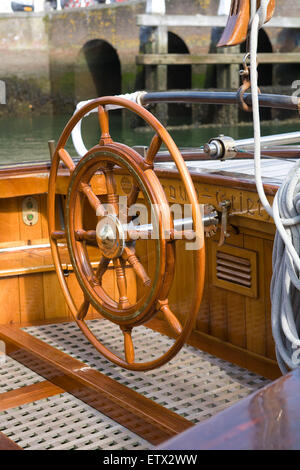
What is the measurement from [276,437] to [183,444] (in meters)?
0.09

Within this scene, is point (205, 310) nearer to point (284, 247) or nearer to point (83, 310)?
point (83, 310)

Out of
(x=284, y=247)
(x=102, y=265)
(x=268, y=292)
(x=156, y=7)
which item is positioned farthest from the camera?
(x=156, y=7)

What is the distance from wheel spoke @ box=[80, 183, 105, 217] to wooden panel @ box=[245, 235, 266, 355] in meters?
0.43

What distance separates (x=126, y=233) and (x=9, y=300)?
0.89 meters

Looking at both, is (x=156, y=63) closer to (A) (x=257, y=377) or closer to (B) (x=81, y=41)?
(B) (x=81, y=41)

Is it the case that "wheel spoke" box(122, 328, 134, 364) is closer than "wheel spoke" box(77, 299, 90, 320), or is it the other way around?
"wheel spoke" box(122, 328, 134, 364)

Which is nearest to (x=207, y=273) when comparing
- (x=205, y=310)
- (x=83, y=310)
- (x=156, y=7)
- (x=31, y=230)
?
(x=205, y=310)

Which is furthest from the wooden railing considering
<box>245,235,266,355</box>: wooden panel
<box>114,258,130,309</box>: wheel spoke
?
<box>114,258,130,309</box>: wheel spoke

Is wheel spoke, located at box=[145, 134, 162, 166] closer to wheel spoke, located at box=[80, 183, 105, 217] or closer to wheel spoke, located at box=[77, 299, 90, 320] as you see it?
wheel spoke, located at box=[80, 183, 105, 217]

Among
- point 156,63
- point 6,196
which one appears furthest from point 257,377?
point 156,63

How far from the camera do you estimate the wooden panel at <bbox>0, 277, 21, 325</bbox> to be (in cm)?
233

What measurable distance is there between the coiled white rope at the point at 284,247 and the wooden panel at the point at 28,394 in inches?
26.0

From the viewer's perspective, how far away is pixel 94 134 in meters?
12.1

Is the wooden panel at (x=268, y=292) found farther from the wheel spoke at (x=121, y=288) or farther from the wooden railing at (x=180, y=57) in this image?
the wooden railing at (x=180, y=57)
